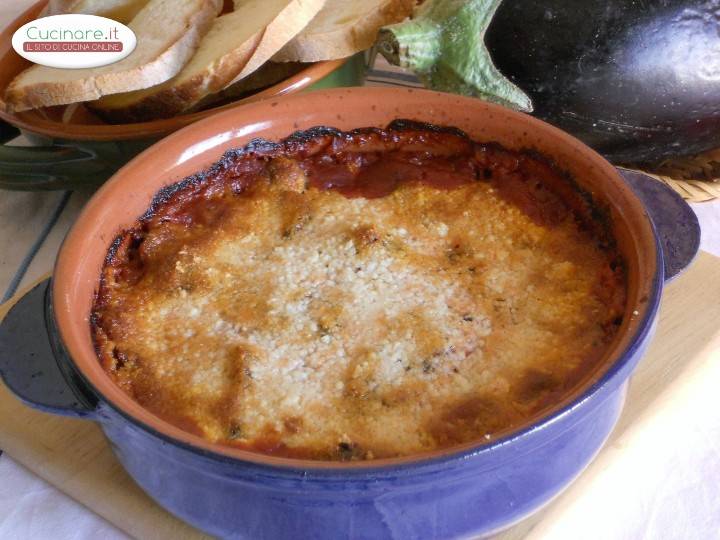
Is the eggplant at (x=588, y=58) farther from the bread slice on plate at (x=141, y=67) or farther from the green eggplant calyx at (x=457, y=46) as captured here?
the bread slice on plate at (x=141, y=67)

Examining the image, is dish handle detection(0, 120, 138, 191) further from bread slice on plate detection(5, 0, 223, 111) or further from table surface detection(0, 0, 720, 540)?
table surface detection(0, 0, 720, 540)

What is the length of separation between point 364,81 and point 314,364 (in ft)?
2.78

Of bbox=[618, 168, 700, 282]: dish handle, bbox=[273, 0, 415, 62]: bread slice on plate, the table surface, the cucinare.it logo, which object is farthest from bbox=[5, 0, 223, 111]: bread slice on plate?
bbox=[618, 168, 700, 282]: dish handle

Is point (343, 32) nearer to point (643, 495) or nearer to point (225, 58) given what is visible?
point (225, 58)

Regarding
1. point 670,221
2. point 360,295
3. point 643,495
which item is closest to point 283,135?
point 360,295

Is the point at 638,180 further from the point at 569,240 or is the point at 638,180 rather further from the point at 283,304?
the point at 283,304

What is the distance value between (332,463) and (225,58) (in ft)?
2.39

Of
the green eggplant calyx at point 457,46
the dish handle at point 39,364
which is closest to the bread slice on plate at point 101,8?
the green eggplant calyx at point 457,46

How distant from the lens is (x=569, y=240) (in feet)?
3.31

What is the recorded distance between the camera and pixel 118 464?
95cm

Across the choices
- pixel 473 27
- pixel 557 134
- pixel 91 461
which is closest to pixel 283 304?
pixel 91 461

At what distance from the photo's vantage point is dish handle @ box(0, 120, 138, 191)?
4.09ft

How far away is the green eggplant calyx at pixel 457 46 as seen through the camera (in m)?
1.21

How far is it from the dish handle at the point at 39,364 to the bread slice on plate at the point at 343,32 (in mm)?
585
